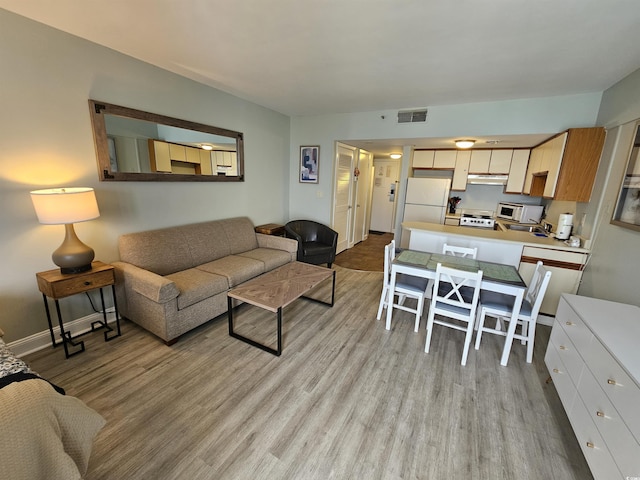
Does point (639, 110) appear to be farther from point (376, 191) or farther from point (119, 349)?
point (376, 191)

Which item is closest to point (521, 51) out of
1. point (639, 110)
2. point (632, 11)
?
point (632, 11)

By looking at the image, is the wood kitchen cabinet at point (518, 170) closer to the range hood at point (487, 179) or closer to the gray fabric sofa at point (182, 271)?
the range hood at point (487, 179)

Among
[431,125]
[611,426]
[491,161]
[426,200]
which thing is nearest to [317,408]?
[611,426]

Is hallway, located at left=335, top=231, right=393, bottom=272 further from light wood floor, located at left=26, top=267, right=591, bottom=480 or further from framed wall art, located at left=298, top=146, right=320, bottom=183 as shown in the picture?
light wood floor, located at left=26, top=267, right=591, bottom=480

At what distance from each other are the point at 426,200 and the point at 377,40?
3.10 meters

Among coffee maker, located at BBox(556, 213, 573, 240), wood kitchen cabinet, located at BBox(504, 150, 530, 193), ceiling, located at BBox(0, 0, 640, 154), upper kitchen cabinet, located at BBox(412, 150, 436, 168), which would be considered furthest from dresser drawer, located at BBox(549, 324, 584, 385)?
upper kitchen cabinet, located at BBox(412, 150, 436, 168)

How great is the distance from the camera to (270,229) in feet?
13.7

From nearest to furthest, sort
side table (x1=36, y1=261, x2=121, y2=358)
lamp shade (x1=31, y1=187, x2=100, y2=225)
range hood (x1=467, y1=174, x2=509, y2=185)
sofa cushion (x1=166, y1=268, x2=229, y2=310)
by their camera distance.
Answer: lamp shade (x1=31, y1=187, x2=100, y2=225) → side table (x1=36, y1=261, x2=121, y2=358) → sofa cushion (x1=166, y1=268, x2=229, y2=310) → range hood (x1=467, y1=174, x2=509, y2=185)

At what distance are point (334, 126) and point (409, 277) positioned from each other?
9.43 ft

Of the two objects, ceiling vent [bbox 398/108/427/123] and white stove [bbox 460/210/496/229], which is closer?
ceiling vent [bbox 398/108/427/123]

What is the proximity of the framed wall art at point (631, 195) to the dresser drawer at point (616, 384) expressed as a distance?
1242mm

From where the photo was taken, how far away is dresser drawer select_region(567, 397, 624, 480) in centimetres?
117

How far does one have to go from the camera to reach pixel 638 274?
192 cm

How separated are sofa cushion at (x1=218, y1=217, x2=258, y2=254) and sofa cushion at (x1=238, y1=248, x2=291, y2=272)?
11cm
